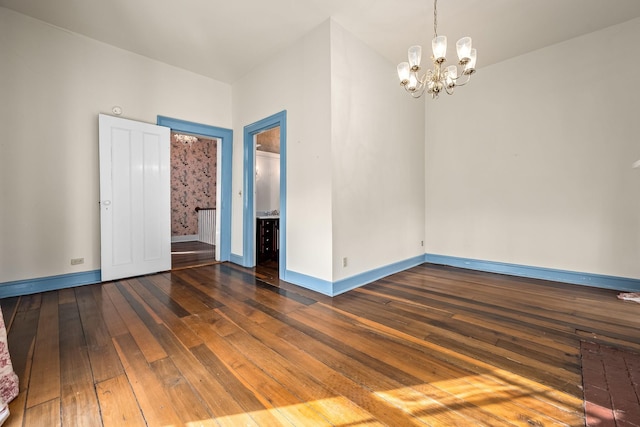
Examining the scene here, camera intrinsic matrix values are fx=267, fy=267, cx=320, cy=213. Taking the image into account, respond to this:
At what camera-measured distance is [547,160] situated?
365cm

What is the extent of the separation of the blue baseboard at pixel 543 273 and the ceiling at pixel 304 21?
3.03 m

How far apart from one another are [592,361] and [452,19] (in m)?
3.41

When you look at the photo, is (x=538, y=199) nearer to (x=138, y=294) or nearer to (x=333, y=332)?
(x=333, y=332)

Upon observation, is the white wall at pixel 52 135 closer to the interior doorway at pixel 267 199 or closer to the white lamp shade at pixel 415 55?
the interior doorway at pixel 267 199

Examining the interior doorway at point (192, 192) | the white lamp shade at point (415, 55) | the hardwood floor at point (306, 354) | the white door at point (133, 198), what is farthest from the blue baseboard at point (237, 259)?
the white lamp shade at point (415, 55)

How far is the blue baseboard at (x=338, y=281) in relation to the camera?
303 cm

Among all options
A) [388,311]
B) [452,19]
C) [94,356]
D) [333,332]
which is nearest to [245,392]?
[333,332]

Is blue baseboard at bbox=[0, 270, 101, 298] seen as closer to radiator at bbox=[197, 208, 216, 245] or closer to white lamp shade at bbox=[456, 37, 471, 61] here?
radiator at bbox=[197, 208, 216, 245]

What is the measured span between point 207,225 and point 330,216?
17.3 feet

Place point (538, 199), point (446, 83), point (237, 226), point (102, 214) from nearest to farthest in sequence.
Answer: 1. point (446, 83)
2. point (102, 214)
3. point (538, 199)
4. point (237, 226)

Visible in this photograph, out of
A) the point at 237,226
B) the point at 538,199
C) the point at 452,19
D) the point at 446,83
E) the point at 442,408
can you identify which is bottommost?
the point at 442,408

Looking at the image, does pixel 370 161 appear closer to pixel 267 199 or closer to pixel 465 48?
pixel 465 48

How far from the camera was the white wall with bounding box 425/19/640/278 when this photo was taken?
3180 millimetres

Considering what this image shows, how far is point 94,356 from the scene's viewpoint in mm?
1763
